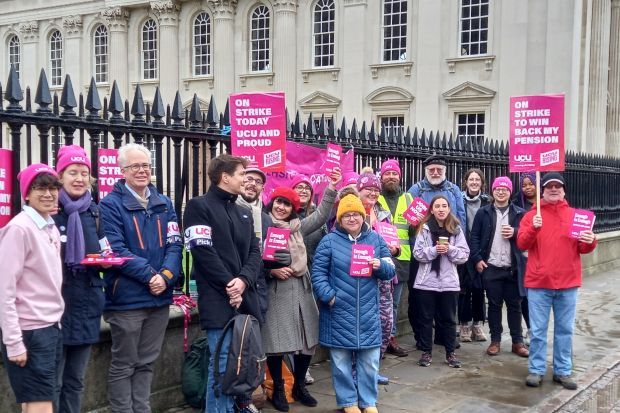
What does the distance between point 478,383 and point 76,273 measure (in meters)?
4.25

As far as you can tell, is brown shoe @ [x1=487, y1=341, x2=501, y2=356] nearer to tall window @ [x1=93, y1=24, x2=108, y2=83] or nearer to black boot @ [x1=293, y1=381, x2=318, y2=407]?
black boot @ [x1=293, y1=381, x2=318, y2=407]

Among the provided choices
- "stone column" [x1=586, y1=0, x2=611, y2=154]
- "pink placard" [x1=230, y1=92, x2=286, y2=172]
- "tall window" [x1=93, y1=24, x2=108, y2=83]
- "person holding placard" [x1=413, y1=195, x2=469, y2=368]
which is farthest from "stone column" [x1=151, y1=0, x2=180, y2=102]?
"pink placard" [x1=230, y1=92, x2=286, y2=172]

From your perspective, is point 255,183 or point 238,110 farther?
point 238,110

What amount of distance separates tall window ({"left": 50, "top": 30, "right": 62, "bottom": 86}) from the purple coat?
35124 millimetres

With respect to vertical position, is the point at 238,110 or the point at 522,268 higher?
the point at 238,110

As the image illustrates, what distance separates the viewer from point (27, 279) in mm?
3943

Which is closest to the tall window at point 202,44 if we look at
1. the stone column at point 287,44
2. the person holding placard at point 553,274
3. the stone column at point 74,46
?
the stone column at point 287,44

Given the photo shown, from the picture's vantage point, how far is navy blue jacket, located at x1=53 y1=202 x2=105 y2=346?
433cm

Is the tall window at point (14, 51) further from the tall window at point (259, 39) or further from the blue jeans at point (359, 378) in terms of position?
the blue jeans at point (359, 378)

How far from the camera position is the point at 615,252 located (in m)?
15.7

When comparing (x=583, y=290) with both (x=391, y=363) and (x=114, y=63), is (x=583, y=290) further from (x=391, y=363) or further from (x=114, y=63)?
(x=114, y=63)

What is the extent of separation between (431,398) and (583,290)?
7442 mm

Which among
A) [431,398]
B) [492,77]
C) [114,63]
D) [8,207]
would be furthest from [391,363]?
[114,63]

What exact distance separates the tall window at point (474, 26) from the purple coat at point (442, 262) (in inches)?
790
